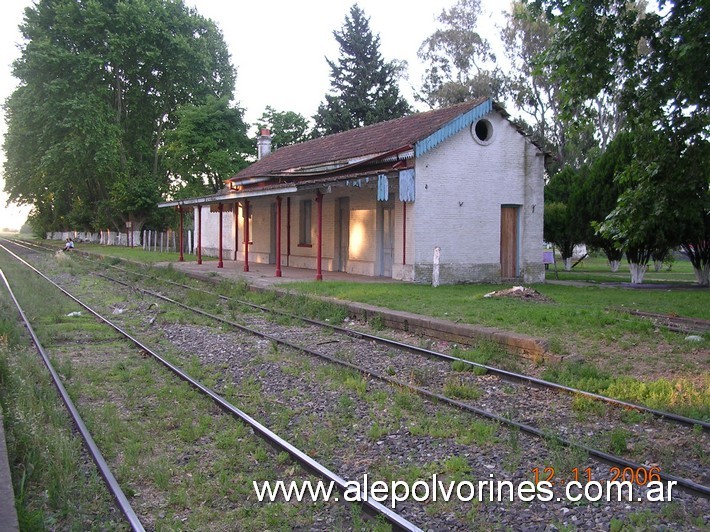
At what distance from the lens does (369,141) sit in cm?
2120

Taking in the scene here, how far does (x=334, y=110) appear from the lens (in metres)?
41.7

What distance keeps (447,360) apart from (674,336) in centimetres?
360

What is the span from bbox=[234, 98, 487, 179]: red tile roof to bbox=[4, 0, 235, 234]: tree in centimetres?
1571

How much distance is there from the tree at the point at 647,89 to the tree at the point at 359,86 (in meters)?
30.0

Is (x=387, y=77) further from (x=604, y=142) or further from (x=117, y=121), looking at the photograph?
(x=117, y=121)

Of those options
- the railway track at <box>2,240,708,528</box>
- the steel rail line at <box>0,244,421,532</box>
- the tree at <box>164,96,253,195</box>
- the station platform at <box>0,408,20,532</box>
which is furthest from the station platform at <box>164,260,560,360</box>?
the tree at <box>164,96,253,195</box>

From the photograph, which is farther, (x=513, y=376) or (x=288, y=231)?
(x=288, y=231)

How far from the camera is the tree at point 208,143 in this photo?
37.7 meters

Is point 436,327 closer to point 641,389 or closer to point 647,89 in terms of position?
point 641,389

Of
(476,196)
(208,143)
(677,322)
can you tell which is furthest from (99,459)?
(208,143)

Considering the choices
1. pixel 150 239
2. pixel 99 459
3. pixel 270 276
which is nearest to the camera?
pixel 99 459

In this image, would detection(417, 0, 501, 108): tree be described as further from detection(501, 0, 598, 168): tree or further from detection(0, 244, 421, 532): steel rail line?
detection(0, 244, 421, 532): steel rail line

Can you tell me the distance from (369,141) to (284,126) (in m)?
21.8

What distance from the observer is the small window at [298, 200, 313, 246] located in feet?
77.6
